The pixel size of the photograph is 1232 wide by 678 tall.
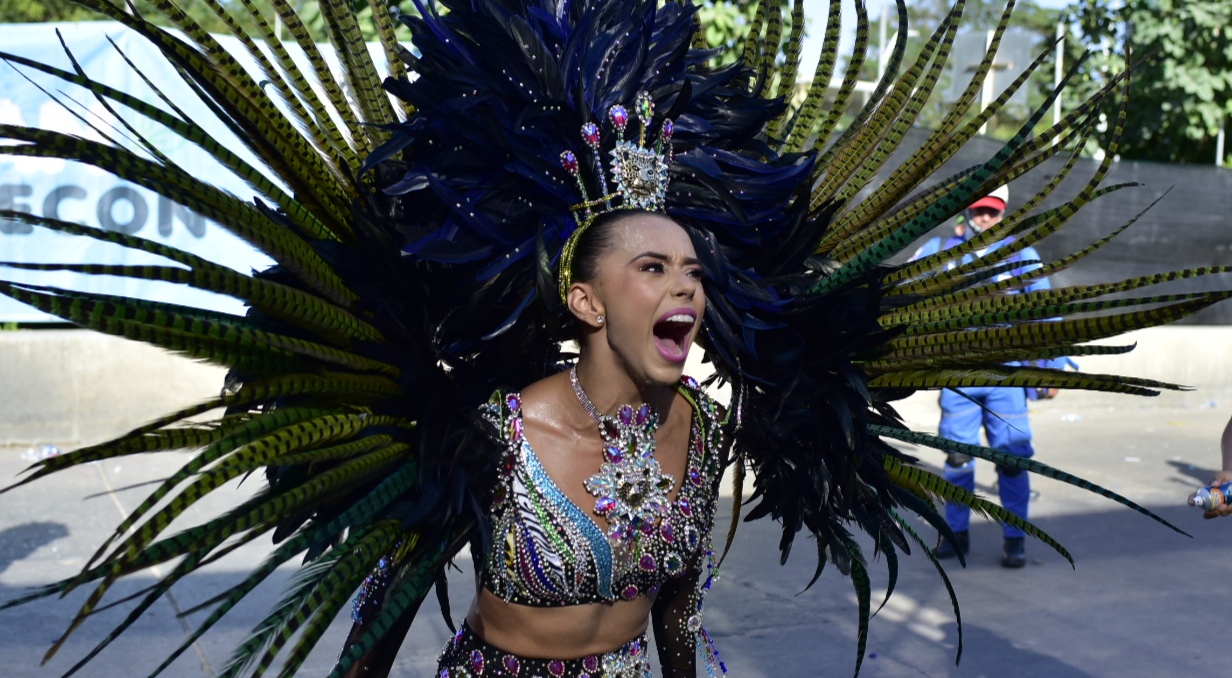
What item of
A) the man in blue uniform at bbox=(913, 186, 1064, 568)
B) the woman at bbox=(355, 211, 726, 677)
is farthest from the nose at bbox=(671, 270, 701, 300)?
the man in blue uniform at bbox=(913, 186, 1064, 568)

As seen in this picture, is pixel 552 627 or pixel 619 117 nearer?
pixel 619 117

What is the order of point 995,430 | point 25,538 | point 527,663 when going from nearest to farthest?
point 527,663, point 25,538, point 995,430

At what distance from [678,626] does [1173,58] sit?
11.7 meters

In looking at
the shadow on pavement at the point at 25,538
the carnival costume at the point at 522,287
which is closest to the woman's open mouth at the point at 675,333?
the carnival costume at the point at 522,287

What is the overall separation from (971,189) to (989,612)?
3.31 meters

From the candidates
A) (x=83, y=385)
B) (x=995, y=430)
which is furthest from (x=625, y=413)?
(x=83, y=385)

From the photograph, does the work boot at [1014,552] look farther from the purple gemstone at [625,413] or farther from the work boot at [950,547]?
the purple gemstone at [625,413]

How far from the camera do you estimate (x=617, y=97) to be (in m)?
2.22

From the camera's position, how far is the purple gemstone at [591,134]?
7.11 ft

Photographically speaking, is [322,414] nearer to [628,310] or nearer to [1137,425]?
[628,310]

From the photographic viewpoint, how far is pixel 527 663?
2.33 metres

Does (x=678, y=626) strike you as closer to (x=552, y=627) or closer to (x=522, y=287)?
(x=552, y=627)

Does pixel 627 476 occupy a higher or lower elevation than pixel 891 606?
higher

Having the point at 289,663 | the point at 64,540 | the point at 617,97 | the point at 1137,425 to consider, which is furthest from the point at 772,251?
the point at 1137,425
